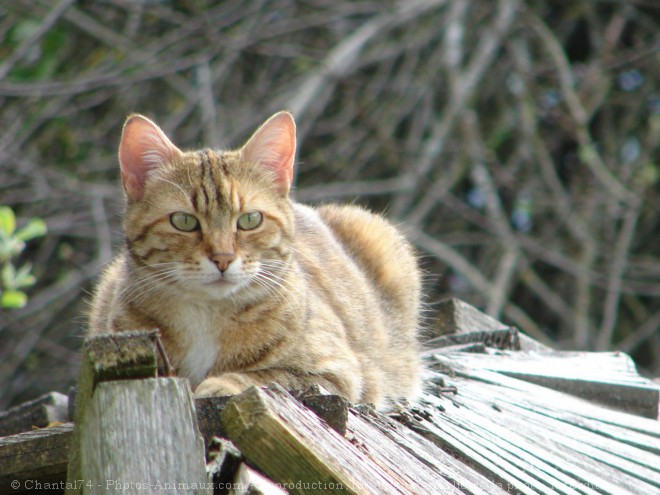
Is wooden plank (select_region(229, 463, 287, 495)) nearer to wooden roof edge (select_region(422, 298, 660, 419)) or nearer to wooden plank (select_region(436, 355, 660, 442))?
wooden plank (select_region(436, 355, 660, 442))

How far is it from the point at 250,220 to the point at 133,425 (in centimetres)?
148

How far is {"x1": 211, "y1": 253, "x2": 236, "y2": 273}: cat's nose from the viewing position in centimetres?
277

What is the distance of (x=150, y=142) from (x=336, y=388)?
94cm

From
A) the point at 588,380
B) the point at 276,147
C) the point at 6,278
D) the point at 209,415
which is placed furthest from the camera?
the point at 588,380

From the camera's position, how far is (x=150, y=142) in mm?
3043

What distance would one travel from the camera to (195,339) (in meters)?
2.88

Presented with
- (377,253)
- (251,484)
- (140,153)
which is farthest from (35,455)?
(377,253)

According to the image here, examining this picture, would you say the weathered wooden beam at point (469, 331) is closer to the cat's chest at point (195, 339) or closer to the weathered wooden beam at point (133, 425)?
the cat's chest at point (195, 339)

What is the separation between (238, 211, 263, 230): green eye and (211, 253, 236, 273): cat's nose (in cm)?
19

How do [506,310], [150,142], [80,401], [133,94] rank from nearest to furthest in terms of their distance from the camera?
[80,401]
[150,142]
[133,94]
[506,310]

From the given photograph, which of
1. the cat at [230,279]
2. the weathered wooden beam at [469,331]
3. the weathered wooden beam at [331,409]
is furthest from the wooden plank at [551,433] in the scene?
the weathered wooden beam at [331,409]

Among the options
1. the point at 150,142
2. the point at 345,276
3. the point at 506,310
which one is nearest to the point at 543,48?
the point at 506,310

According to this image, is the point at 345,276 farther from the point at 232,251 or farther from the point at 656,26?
the point at 656,26

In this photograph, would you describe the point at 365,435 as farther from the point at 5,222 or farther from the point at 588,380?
the point at 588,380
